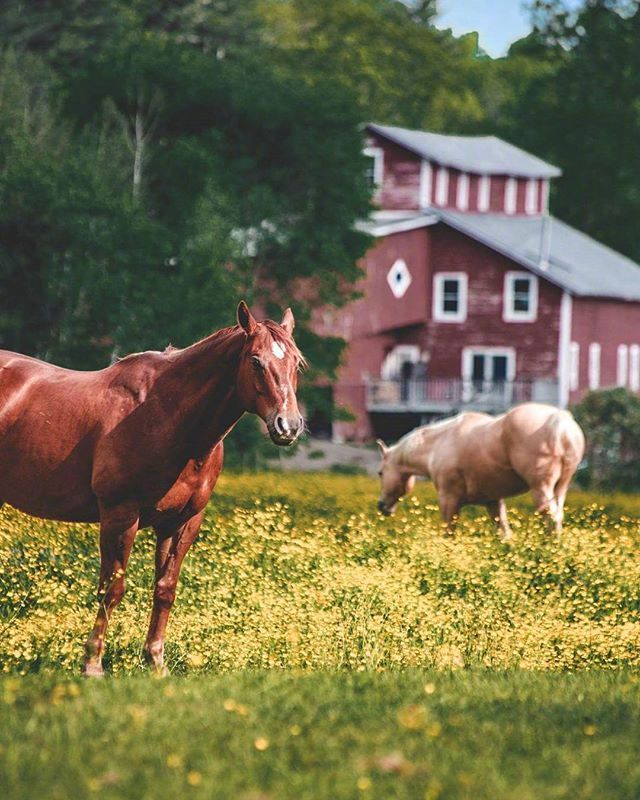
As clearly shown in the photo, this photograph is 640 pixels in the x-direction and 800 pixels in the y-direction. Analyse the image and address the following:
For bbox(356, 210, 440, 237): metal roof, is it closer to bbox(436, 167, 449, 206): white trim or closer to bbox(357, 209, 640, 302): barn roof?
bbox(357, 209, 640, 302): barn roof

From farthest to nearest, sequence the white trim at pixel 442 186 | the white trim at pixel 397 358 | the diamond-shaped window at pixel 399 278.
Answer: the white trim at pixel 442 186
the white trim at pixel 397 358
the diamond-shaped window at pixel 399 278

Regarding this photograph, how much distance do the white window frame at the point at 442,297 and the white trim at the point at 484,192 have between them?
17.9 feet

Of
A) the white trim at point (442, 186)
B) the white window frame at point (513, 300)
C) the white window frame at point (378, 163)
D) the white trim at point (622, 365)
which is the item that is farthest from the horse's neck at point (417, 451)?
the white trim at point (622, 365)

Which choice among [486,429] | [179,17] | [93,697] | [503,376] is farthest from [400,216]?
[93,697]

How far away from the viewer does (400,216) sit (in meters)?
58.8

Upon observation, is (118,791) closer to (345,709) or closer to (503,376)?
(345,709)

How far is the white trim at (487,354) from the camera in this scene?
58500 millimetres

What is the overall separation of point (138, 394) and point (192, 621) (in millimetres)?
1998

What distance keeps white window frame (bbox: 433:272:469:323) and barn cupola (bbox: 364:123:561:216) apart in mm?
2639

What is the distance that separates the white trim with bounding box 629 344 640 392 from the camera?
63406 millimetres

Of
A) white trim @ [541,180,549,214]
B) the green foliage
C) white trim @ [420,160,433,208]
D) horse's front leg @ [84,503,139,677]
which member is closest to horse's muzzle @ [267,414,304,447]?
horse's front leg @ [84,503,139,677]

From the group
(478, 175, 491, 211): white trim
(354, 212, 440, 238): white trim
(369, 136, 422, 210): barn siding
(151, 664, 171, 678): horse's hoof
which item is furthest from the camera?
(478, 175, 491, 211): white trim

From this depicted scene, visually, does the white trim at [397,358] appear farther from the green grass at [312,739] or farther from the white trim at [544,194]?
the green grass at [312,739]

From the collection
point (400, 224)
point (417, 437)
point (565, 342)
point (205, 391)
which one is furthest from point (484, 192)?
point (205, 391)
